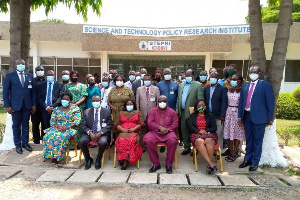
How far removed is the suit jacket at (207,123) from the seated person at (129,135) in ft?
3.18

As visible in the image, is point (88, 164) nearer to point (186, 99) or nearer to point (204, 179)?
point (204, 179)

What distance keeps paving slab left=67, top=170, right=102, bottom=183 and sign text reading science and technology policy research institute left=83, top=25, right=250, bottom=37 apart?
30.1 ft

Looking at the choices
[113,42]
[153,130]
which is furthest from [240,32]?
[153,130]

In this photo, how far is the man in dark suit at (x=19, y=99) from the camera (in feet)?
18.0

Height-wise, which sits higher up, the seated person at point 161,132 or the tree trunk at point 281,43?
the tree trunk at point 281,43

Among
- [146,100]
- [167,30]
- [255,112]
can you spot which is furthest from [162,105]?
[167,30]

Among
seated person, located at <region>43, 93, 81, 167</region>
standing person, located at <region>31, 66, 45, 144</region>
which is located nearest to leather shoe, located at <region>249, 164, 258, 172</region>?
seated person, located at <region>43, 93, 81, 167</region>

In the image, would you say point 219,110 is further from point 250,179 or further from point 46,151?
point 46,151

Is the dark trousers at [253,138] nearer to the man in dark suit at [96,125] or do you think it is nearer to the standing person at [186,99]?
the standing person at [186,99]

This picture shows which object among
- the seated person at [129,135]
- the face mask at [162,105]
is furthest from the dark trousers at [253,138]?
the seated person at [129,135]

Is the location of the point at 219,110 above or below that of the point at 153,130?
above

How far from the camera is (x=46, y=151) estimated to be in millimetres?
5117

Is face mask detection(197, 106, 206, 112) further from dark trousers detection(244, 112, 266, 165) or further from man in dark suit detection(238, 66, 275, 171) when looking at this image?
dark trousers detection(244, 112, 266, 165)

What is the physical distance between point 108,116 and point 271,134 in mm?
3162
